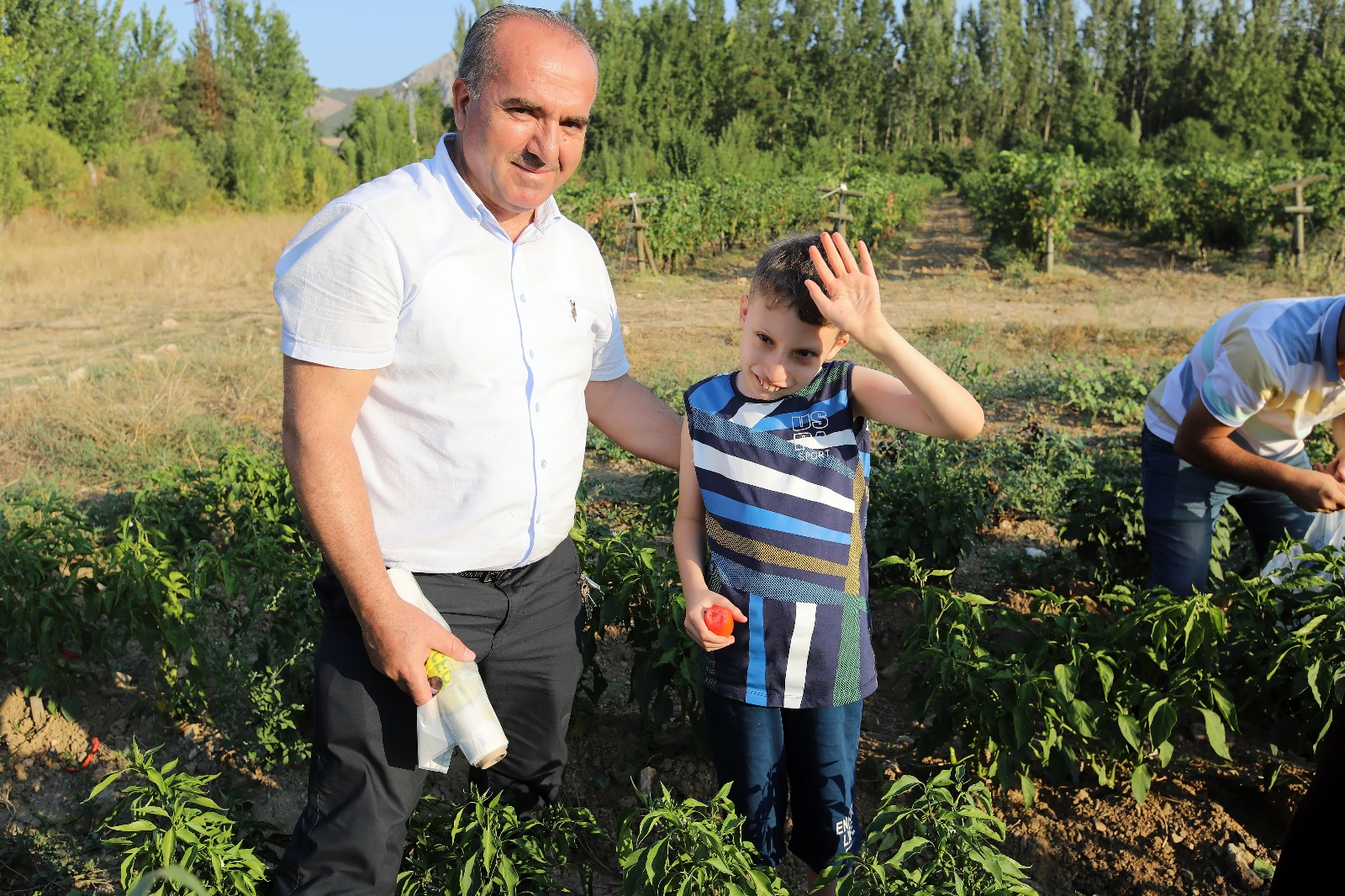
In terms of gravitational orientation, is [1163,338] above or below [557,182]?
below

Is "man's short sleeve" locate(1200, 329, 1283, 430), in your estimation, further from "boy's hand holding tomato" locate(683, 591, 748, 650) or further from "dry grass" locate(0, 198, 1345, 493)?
"dry grass" locate(0, 198, 1345, 493)

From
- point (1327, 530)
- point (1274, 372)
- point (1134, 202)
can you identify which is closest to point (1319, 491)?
point (1327, 530)

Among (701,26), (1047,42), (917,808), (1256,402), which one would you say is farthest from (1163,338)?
(1047,42)

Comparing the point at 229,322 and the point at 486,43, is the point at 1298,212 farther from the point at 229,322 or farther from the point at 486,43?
the point at 486,43

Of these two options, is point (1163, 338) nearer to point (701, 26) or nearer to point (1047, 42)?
point (701, 26)

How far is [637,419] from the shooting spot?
2.40 m

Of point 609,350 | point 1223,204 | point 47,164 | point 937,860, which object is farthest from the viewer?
point 47,164

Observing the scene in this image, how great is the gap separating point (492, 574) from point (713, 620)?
48 cm

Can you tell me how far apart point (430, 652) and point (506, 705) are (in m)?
0.35

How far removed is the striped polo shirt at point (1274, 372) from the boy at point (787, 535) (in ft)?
4.33

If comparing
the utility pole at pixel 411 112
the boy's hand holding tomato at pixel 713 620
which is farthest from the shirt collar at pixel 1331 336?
the utility pole at pixel 411 112

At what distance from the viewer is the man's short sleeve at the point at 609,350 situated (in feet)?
7.47

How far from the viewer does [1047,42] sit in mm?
65250

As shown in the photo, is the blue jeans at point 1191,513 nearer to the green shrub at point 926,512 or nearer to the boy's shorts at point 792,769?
the green shrub at point 926,512
